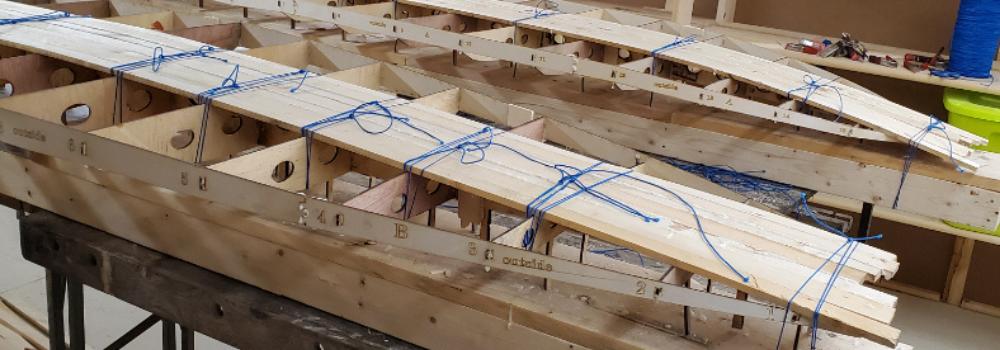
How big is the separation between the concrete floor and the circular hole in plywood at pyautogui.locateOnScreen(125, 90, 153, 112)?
2.82 meters

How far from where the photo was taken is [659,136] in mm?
5199

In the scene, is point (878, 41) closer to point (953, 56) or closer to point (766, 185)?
point (953, 56)

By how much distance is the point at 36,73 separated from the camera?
4832 mm

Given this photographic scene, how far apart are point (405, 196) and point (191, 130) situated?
1246 mm

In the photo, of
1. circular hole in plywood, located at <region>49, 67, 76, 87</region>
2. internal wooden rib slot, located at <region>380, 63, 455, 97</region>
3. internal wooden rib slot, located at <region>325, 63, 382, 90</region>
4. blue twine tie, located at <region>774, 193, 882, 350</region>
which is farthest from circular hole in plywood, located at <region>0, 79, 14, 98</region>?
blue twine tie, located at <region>774, 193, 882, 350</region>

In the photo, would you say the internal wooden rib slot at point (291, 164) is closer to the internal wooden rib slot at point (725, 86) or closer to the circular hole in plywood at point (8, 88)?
the circular hole in plywood at point (8, 88)

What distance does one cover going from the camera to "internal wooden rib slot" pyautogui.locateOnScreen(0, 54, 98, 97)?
4.69 metres

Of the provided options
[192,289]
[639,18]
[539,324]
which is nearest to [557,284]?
[539,324]

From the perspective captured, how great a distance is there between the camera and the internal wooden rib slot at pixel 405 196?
3.30 metres

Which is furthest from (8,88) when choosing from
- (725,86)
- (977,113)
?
(977,113)

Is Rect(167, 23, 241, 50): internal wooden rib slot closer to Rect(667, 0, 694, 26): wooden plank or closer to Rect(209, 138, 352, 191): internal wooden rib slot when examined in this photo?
Rect(209, 138, 352, 191): internal wooden rib slot

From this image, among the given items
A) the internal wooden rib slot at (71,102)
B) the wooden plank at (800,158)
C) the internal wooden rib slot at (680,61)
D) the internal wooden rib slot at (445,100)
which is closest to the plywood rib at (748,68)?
the internal wooden rib slot at (680,61)

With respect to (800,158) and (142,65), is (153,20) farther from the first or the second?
(800,158)

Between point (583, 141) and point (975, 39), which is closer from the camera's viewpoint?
point (583, 141)
